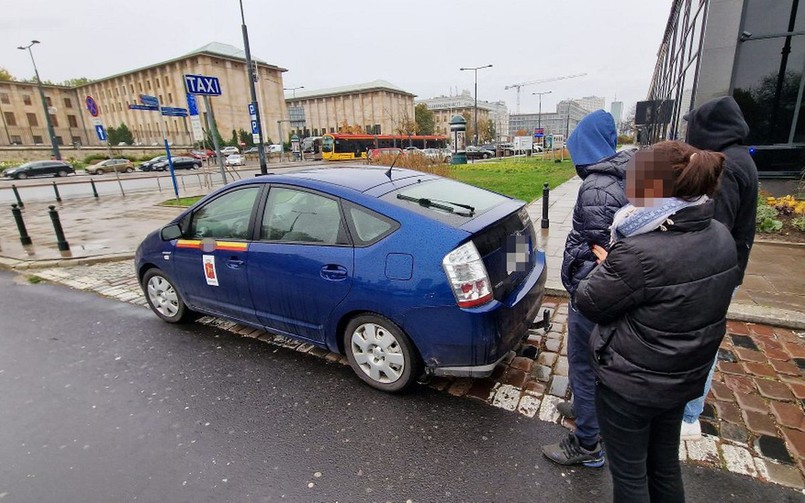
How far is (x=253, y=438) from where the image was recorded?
9.29 ft

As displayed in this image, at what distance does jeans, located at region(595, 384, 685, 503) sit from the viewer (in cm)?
168

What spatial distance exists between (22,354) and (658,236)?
569cm

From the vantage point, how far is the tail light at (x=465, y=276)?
2719mm

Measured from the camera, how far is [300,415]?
10.0 feet

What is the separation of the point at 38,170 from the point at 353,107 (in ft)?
266

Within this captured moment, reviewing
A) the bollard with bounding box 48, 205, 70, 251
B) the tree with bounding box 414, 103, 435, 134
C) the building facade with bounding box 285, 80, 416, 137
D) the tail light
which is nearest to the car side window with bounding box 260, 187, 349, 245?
the tail light

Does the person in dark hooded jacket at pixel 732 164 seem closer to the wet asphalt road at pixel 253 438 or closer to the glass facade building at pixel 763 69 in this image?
the wet asphalt road at pixel 253 438

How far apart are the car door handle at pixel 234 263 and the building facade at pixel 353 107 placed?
9947cm

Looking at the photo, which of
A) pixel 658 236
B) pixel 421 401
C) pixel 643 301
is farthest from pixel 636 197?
pixel 421 401

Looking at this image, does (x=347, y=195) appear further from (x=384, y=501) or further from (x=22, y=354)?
(x=22, y=354)

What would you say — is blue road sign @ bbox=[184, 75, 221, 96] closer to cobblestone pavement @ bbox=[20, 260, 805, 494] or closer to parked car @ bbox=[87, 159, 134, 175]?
cobblestone pavement @ bbox=[20, 260, 805, 494]

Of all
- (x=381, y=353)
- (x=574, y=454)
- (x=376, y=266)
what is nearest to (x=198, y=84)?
(x=376, y=266)

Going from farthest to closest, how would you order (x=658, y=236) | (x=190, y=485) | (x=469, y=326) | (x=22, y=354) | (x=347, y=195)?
(x=22, y=354) < (x=347, y=195) < (x=469, y=326) < (x=190, y=485) < (x=658, y=236)

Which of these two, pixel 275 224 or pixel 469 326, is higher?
pixel 275 224
